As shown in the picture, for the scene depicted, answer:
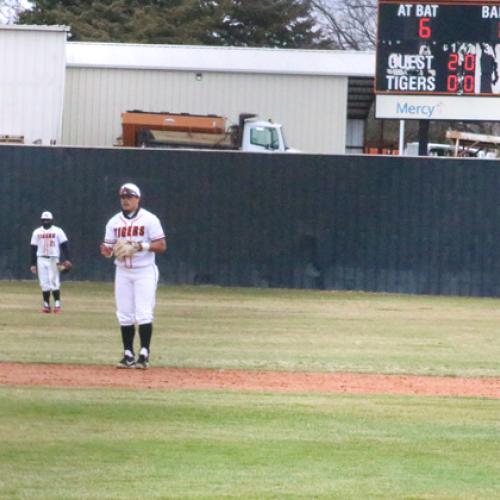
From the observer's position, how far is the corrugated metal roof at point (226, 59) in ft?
131

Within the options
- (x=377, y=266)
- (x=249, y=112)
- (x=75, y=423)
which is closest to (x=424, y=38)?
(x=377, y=266)

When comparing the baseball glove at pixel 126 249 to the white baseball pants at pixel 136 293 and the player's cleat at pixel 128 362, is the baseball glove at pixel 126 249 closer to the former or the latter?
the white baseball pants at pixel 136 293

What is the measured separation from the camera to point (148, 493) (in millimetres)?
7668

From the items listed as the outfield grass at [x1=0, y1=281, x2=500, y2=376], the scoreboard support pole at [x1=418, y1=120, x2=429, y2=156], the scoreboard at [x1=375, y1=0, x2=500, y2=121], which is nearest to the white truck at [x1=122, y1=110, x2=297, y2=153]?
the scoreboard support pole at [x1=418, y1=120, x2=429, y2=156]

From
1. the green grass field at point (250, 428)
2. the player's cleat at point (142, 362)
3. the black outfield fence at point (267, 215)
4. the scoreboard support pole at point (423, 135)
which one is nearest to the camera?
the green grass field at point (250, 428)

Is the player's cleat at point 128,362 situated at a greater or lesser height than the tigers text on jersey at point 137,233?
lesser

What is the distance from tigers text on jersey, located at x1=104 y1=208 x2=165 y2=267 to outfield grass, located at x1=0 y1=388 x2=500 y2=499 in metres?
2.00

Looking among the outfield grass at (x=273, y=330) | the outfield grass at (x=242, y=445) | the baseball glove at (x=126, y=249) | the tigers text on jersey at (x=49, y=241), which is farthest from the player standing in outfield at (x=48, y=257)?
the outfield grass at (x=242, y=445)

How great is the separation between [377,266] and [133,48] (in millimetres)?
15494

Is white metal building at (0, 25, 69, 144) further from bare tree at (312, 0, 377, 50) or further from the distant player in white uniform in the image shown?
bare tree at (312, 0, 377, 50)

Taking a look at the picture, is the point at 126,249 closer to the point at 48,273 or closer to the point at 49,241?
the point at 48,273

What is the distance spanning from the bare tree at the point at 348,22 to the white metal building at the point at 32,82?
126 feet

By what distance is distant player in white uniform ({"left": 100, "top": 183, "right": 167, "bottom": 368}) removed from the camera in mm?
13875

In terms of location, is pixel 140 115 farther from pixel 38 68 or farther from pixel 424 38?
pixel 424 38
